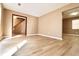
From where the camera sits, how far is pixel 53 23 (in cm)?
540

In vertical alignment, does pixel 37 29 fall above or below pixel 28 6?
below

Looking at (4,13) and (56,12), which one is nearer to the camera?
(4,13)

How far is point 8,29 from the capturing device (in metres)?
2.76

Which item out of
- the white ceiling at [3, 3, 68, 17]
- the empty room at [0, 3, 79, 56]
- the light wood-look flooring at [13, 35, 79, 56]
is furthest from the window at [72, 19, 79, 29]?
the light wood-look flooring at [13, 35, 79, 56]

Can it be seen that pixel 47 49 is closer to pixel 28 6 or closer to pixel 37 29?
pixel 28 6

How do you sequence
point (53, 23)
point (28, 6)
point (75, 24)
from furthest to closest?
point (75, 24) < point (53, 23) < point (28, 6)

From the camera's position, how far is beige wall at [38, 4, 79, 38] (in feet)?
15.7

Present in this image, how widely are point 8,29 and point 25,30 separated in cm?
108

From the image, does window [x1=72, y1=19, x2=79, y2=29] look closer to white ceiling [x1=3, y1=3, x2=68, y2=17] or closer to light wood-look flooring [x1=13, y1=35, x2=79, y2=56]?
white ceiling [x1=3, y1=3, x2=68, y2=17]

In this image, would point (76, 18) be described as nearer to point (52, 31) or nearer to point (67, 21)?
point (67, 21)

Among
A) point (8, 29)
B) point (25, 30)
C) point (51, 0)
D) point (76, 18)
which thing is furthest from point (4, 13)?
point (76, 18)

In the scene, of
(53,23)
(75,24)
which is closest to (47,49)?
(53,23)

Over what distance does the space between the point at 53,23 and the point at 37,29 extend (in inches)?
46.5

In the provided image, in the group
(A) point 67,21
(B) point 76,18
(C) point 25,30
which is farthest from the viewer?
(A) point 67,21
